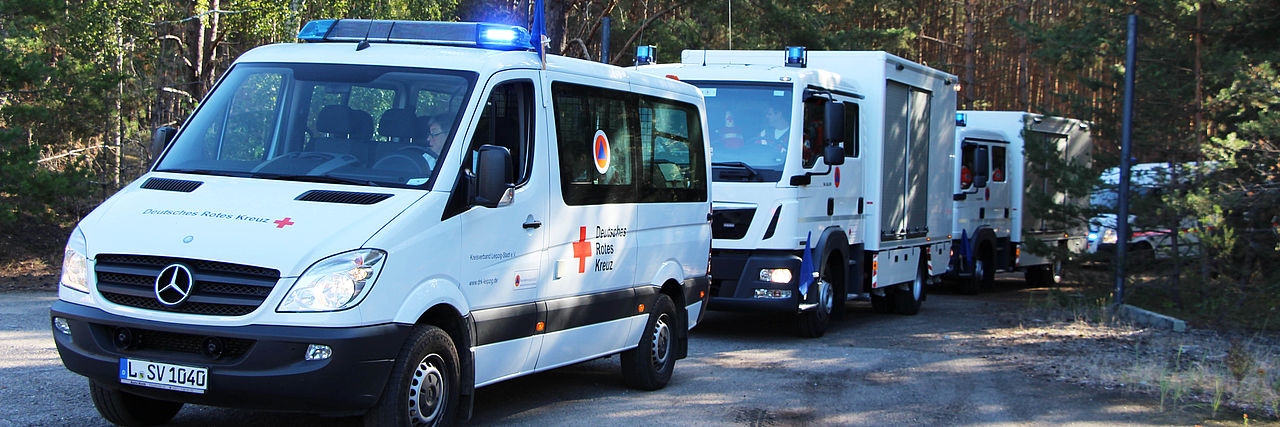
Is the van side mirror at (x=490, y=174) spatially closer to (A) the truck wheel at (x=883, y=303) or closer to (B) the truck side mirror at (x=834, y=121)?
(B) the truck side mirror at (x=834, y=121)

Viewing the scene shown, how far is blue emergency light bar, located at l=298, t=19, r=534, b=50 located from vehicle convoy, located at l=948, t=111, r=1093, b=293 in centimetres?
1106

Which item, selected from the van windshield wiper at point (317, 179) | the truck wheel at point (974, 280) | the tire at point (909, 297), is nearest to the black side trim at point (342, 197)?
the van windshield wiper at point (317, 179)

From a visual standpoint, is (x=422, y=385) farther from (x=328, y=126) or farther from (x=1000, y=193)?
(x=1000, y=193)

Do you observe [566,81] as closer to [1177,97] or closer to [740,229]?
[740,229]

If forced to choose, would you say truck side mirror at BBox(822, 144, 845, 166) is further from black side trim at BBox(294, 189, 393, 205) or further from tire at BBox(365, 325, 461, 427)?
black side trim at BBox(294, 189, 393, 205)

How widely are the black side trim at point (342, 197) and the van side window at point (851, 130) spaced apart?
293 inches

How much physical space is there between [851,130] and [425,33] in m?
6.46

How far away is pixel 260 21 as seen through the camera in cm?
1953

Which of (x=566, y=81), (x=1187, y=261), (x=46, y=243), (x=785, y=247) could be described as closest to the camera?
(x=566, y=81)

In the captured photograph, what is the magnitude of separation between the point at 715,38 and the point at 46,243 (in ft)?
63.1

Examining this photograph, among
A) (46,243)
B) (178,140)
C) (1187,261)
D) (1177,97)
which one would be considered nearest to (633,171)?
(178,140)

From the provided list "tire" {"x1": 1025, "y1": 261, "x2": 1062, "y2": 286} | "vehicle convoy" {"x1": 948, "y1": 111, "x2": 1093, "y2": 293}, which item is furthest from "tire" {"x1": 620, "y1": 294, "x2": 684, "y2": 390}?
"tire" {"x1": 1025, "y1": 261, "x2": 1062, "y2": 286}

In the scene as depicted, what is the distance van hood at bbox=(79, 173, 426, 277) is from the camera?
531 cm

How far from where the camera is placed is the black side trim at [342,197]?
5.71 m
